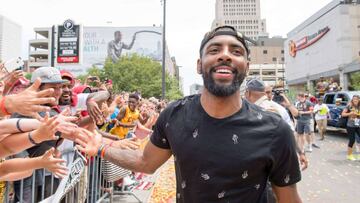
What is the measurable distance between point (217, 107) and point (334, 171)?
7.58 m

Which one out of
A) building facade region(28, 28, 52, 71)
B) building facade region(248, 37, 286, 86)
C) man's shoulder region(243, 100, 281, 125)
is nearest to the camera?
man's shoulder region(243, 100, 281, 125)

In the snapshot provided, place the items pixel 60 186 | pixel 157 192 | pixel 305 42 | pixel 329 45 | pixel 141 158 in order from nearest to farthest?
pixel 141 158
pixel 60 186
pixel 157 192
pixel 329 45
pixel 305 42

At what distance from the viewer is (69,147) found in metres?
3.97

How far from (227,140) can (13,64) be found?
7.00 feet

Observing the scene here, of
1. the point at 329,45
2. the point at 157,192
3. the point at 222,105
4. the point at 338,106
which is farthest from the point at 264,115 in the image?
the point at 329,45

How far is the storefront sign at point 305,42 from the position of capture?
5125cm

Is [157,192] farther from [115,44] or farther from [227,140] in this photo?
[115,44]

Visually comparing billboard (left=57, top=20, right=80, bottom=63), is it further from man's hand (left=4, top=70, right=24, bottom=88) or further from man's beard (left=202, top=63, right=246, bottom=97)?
man's beard (left=202, top=63, right=246, bottom=97)

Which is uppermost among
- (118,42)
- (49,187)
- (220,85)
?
(118,42)

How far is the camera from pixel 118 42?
8600 centimetres

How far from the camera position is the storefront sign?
51250 millimetres

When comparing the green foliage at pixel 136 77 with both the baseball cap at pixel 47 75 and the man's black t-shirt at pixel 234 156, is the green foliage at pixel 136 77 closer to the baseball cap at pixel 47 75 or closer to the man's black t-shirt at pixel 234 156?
the baseball cap at pixel 47 75

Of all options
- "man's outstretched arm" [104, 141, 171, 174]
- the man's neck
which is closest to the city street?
"man's outstretched arm" [104, 141, 171, 174]

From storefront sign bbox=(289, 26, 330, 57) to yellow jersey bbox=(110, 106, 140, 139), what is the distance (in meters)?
47.2
